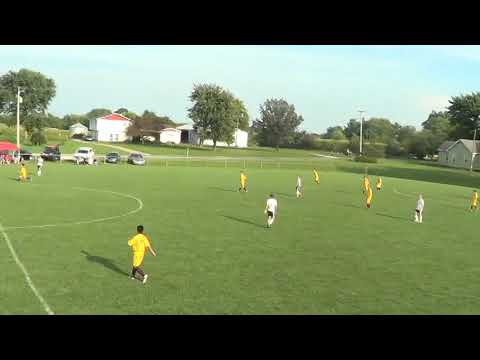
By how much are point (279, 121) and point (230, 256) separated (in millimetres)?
101133

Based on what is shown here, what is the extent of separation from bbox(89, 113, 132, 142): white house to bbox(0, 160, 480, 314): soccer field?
90960 millimetres

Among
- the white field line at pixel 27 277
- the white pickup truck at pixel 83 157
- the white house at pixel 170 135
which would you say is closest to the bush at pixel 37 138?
the white house at pixel 170 135

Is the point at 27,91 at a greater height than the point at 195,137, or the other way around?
the point at 27,91

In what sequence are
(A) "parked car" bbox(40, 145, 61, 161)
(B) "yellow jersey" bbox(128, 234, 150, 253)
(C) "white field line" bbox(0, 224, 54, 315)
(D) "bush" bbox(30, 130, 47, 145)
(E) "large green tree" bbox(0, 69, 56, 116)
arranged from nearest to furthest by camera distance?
(C) "white field line" bbox(0, 224, 54, 315) < (B) "yellow jersey" bbox(128, 234, 150, 253) < (A) "parked car" bbox(40, 145, 61, 161) < (D) "bush" bbox(30, 130, 47, 145) < (E) "large green tree" bbox(0, 69, 56, 116)

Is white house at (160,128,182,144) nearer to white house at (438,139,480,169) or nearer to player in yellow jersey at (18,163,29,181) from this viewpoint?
white house at (438,139,480,169)

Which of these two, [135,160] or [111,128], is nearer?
[135,160]

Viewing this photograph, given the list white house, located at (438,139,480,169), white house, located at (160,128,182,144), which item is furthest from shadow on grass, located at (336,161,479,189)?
white house, located at (160,128,182,144)

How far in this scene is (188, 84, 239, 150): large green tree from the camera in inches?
3964

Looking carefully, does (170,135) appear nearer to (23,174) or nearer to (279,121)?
(279,121)

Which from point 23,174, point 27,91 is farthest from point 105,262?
point 27,91

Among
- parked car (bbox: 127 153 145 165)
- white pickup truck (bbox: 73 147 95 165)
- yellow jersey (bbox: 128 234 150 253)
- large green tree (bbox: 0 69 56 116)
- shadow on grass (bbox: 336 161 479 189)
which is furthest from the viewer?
large green tree (bbox: 0 69 56 116)

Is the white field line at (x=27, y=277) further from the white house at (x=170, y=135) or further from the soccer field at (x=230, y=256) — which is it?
the white house at (x=170, y=135)

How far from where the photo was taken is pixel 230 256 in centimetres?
1534
